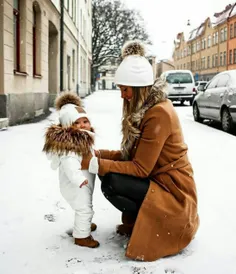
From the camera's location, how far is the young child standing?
9.56 feet

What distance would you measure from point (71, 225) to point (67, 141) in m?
0.97

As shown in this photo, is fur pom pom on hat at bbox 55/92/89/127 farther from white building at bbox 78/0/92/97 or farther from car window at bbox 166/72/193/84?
white building at bbox 78/0/92/97

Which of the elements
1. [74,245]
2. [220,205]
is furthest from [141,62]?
[220,205]

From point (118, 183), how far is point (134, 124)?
0.44 metres

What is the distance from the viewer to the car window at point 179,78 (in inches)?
884

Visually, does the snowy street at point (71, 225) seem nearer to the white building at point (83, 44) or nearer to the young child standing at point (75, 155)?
the young child standing at point (75, 155)

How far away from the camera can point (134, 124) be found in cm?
295

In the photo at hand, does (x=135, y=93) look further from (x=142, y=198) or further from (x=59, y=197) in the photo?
(x=59, y=197)

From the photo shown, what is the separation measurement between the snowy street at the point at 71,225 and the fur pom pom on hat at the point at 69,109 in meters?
0.25

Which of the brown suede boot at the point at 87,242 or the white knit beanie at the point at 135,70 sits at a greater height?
the white knit beanie at the point at 135,70

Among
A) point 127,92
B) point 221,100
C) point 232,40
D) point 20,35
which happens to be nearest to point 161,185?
point 127,92

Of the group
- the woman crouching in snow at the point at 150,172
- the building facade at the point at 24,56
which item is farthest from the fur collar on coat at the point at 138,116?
the building facade at the point at 24,56

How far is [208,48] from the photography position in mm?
67000

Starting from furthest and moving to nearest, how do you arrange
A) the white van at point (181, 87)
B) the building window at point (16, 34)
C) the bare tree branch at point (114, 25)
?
the bare tree branch at point (114, 25) → the white van at point (181, 87) → the building window at point (16, 34)
